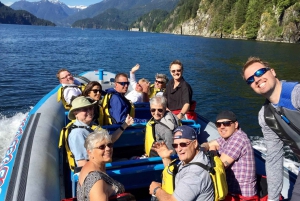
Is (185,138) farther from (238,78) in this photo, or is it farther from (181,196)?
(238,78)

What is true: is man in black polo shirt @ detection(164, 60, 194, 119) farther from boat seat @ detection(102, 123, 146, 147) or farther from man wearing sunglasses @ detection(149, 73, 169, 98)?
boat seat @ detection(102, 123, 146, 147)

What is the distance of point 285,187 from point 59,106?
15.9 feet

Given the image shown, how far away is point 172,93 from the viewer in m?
5.68

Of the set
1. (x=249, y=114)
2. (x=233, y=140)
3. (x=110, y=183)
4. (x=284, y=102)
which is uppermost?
(x=284, y=102)

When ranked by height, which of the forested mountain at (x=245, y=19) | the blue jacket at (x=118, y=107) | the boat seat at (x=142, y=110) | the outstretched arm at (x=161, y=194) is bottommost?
the outstretched arm at (x=161, y=194)

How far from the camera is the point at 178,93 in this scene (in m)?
5.59

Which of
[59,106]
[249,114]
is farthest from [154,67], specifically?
[59,106]

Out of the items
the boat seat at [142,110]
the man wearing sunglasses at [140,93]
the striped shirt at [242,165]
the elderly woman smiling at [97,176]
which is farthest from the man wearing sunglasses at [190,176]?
the man wearing sunglasses at [140,93]

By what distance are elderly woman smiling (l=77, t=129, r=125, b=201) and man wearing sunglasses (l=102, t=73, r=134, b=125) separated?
1.75 meters

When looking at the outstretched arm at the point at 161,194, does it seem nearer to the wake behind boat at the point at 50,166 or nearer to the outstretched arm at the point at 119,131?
the wake behind boat at the point at 50,166

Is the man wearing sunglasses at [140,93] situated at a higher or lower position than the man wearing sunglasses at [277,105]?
lower

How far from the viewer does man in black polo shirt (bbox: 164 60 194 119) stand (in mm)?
5410

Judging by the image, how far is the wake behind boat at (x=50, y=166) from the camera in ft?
11.3

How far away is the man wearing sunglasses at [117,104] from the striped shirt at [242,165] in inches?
81.7
